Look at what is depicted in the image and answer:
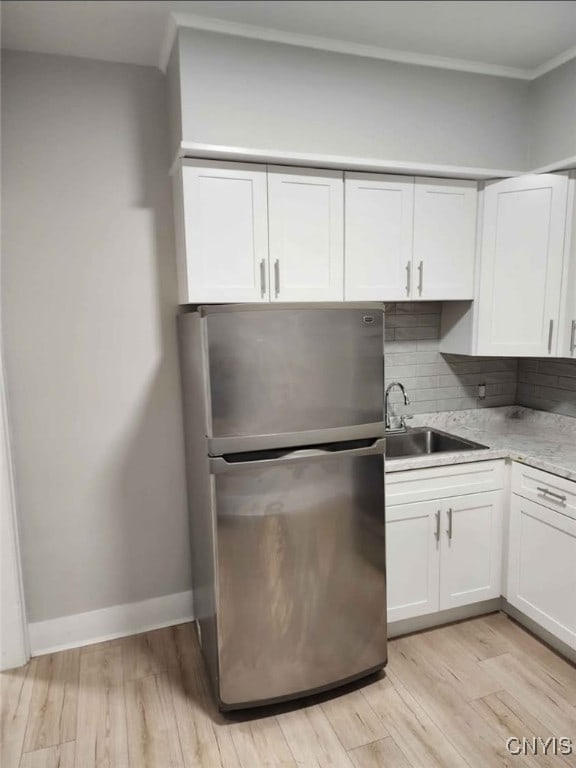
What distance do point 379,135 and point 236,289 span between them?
2.98ft

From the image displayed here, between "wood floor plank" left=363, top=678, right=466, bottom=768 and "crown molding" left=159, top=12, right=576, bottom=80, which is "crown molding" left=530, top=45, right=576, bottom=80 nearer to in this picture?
"crown molding" left=159, top=12, right=576, bottom=80

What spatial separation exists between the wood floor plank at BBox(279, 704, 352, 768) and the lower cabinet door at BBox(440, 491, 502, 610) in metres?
0.77

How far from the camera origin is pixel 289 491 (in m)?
1.81

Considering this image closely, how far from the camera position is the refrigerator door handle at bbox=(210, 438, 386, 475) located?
1724mm

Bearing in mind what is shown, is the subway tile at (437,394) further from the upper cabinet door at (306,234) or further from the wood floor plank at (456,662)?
the wood floor plank at (456,662)

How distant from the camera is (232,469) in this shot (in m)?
1.73

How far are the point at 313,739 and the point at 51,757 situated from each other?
2.95 feet

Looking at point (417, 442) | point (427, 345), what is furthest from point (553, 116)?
point (417, 442)

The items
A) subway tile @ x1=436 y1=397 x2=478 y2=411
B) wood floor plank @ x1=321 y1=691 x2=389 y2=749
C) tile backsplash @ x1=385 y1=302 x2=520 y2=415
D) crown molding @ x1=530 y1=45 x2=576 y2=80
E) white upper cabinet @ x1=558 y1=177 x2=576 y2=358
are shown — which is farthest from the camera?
subway tile @ x1=436 y1=397 x2=478 y2=411

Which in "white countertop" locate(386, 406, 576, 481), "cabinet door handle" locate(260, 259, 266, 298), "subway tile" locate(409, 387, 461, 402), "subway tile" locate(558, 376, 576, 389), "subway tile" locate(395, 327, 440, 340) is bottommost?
"white countertop" locate(386, 406, 576, 481)

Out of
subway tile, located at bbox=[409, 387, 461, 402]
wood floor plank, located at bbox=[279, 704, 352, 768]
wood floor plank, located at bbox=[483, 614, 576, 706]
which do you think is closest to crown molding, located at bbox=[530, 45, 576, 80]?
subway tile, located at bbox=[409, 387, 461, 402]

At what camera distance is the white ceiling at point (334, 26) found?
1736 mm

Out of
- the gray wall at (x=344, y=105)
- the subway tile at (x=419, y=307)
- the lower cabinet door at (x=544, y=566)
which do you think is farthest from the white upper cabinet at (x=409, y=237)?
the lower cabinet door at (x=544, y=566)

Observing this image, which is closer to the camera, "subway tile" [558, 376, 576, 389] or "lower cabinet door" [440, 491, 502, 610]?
"lower cabinet door" [440, 491, 502, 610]
